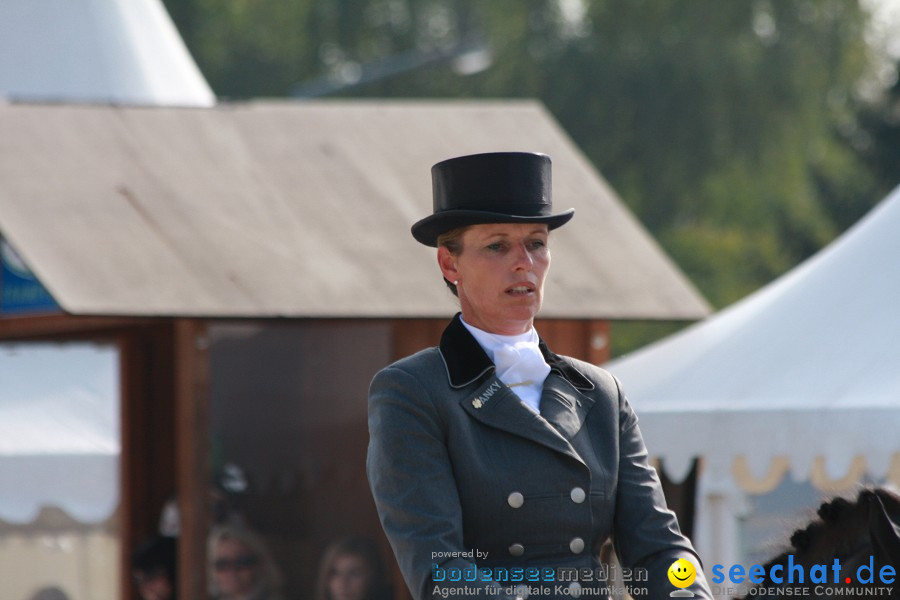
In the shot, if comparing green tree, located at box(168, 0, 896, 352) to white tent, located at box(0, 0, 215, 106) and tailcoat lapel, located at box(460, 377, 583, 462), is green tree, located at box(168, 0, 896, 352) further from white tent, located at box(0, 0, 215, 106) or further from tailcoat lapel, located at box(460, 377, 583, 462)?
tailcoat lapel, located at box(460, 377, 583, 462)

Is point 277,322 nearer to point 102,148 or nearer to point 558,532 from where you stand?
point 102,148

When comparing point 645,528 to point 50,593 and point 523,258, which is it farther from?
point 50,593

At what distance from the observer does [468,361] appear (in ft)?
10.6

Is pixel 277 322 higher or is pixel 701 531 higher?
pixel 277 322

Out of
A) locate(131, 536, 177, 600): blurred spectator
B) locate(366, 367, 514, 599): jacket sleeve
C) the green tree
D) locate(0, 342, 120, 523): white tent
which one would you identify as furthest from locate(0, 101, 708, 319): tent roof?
the green tree

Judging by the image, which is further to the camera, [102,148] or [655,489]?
[102,148]

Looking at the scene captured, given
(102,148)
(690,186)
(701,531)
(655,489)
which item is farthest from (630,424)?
(690,186)

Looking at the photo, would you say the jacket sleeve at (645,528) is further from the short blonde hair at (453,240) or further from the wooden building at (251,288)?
the wooden building at (251,288)

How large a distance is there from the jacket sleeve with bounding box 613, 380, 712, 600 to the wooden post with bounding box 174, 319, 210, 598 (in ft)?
17.9

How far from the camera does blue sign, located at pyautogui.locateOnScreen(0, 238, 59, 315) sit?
26.7 ft

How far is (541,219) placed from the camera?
323 centimetres

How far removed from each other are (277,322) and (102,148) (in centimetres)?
143

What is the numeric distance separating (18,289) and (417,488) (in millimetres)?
5750

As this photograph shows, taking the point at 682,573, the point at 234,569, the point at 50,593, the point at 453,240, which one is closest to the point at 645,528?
the point at 682,573
